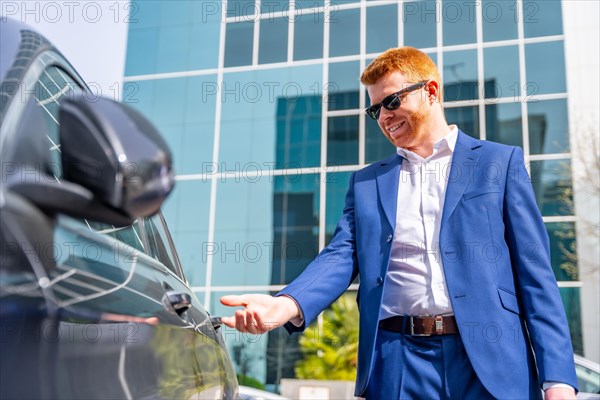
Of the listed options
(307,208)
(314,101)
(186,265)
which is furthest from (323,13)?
(186,265)

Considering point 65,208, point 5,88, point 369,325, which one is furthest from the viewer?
point 369,325

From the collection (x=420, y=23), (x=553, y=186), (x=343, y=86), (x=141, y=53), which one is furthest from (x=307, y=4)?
(x=553, y=186)

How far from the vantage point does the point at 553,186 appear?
22719 mm

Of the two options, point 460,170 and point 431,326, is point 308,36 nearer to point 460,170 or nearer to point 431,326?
point 460,170

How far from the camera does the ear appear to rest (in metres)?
2.66

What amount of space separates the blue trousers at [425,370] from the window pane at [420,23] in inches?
926

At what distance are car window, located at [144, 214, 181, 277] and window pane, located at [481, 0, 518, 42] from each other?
2368 centimetres

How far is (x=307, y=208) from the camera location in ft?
83.0

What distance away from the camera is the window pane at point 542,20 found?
24344 millimetres

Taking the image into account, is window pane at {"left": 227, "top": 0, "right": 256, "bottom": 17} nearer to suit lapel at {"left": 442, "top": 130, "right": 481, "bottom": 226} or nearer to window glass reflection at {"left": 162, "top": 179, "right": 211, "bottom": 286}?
window glass reflection at {"left": 162, "top": 179, "right": 211, "bottom": 286}

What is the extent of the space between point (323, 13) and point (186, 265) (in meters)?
10.1

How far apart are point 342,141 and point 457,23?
544 cm

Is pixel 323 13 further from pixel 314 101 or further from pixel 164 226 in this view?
Answer: pixel 164 226

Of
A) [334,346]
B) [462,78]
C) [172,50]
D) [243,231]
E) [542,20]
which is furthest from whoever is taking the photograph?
[172,50]
